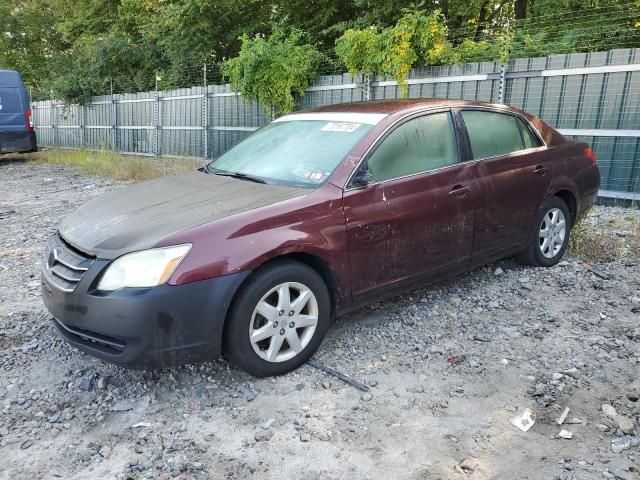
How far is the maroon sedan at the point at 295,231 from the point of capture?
2.79 meters

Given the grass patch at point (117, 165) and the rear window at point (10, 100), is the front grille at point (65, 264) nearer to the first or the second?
the grass patch at point (117, 165)

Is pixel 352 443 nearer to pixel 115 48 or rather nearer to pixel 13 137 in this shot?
pixel 13 137

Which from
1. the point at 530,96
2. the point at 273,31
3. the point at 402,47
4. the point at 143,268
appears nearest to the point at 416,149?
the point at 143,268

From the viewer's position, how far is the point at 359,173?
3.45 m

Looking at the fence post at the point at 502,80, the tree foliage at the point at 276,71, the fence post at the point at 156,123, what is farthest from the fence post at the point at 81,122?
the fence post at the point at 502,80

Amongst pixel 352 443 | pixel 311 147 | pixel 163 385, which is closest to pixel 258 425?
pixel 352 443

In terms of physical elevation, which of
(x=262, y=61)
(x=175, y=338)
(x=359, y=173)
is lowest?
(x=175, y=338)

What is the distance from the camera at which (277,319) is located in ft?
10.1

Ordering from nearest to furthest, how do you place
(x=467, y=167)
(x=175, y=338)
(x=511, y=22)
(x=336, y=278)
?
(x=175, y=338)
(x=336, y=278)
(x=467, y=167)
(x=511, y=22)

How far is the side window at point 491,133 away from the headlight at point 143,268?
2.50 meters

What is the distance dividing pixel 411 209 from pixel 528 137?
176cm

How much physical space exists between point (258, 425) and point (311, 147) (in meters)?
1.91

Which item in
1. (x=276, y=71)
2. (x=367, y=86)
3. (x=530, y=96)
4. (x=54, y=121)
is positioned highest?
(x=276, y=71)

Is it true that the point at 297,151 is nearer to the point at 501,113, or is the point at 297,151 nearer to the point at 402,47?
the point at 501,113
